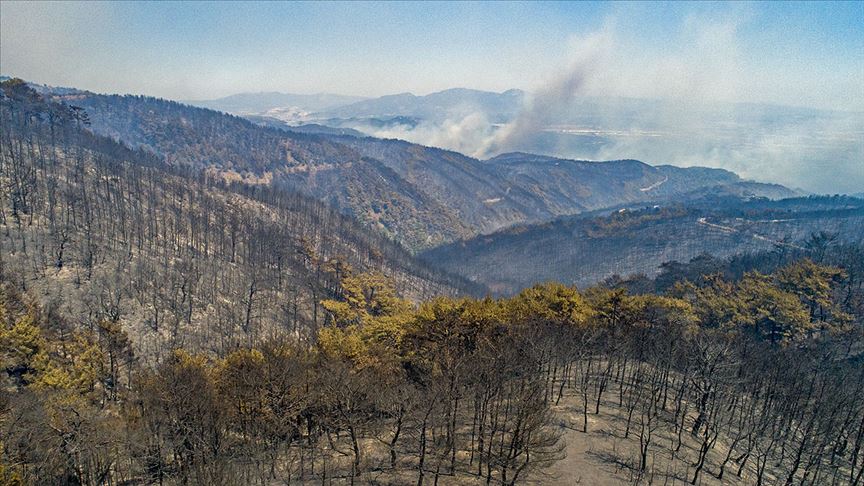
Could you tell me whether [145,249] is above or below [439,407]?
below

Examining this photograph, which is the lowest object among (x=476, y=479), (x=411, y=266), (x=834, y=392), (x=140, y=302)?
(x=411, y=266)

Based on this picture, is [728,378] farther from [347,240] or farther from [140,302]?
[347,240]

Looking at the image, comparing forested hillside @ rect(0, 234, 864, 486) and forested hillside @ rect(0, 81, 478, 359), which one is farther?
forested hillside @ rect(0, 81, 478, 359)

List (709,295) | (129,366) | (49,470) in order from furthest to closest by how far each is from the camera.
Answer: (709,295), (129,366), (49,470)

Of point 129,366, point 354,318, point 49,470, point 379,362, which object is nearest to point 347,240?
point 354,318

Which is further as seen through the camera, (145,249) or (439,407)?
(145,249)

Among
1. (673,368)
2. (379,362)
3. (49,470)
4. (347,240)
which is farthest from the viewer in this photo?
(347,240)

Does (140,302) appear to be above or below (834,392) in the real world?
below

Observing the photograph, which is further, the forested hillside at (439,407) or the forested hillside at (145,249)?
the forested hillside at (145,249)
